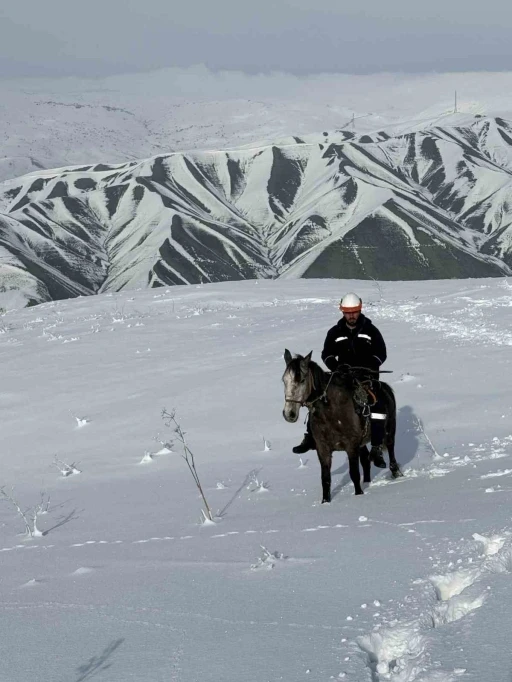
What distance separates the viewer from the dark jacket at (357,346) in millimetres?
9648

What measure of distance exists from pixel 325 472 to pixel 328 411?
70cm

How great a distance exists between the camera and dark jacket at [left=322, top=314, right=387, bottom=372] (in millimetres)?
9648

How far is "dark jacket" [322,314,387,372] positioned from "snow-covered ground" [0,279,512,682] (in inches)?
60.1

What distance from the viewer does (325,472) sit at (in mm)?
8523

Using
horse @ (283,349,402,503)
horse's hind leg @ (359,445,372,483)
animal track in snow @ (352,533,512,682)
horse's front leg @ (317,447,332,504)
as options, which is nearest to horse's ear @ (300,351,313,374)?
horse @ (283,349,402,503)

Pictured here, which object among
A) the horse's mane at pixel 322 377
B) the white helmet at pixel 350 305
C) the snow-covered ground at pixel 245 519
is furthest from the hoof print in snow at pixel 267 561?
the white helmet at pixel 350 305

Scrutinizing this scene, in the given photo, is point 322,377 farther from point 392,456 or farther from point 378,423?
point 392,456

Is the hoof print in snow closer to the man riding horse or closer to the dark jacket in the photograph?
the man riding horse

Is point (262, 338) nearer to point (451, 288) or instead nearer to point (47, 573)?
point (451, 288)

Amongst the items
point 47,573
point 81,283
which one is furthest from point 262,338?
point 81,283

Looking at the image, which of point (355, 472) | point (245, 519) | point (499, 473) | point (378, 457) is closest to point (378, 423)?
point (378, 457)

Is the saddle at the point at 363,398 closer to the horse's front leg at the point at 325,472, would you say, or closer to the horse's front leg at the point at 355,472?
the horse's front leg at the point at 355,472

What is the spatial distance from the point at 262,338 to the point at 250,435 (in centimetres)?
670

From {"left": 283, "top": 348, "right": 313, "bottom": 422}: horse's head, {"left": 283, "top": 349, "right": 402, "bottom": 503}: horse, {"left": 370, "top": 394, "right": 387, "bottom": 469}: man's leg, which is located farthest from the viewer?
{"left": 370, "top": 394, "right": 387, "bottom": 469}: man's leg
